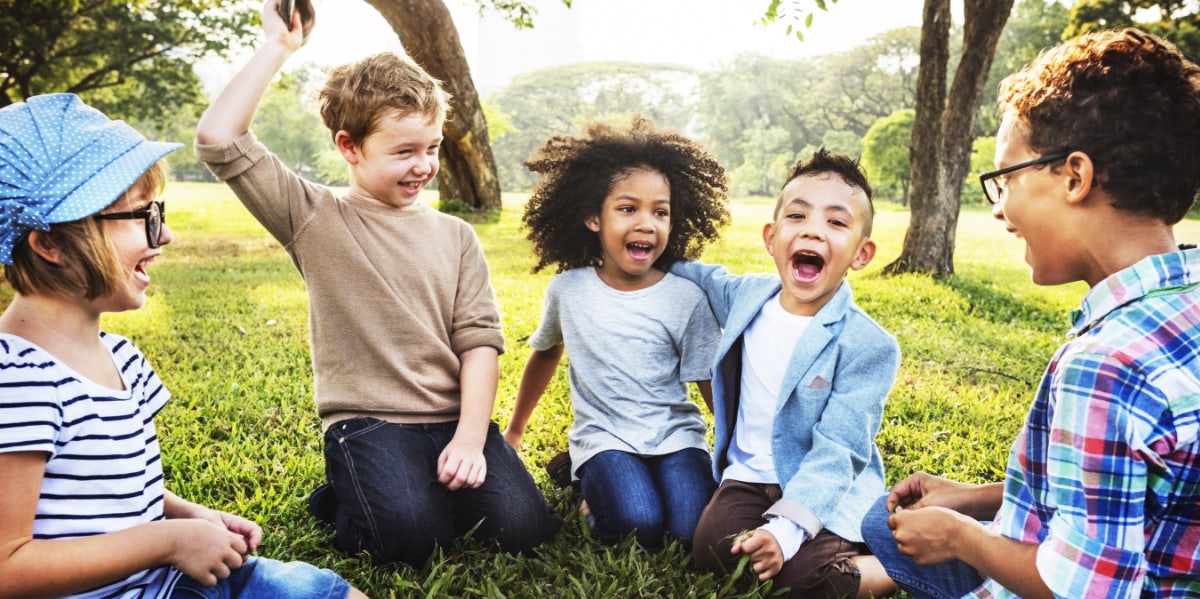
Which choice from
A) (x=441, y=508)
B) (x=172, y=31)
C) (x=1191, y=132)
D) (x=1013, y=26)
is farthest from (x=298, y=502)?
(x=1013, y=26)

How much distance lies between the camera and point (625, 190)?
2.98 meters

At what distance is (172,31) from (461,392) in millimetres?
20298

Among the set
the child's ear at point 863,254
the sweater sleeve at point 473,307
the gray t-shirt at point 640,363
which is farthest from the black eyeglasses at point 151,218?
the child's ear at point 863,254

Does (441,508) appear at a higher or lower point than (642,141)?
lower

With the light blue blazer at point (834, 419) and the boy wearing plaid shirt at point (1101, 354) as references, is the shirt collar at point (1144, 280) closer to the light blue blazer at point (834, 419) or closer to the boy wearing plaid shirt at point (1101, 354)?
the boy wearing plaid shirt at point (1101, 354)

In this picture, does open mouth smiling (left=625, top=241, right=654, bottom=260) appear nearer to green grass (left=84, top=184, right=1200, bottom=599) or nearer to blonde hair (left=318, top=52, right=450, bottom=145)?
blonde hair (left=318, top=52, right=450, bottom=145)

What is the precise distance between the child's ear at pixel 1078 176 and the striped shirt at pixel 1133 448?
215 mm

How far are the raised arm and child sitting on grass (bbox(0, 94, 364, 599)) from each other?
42 centimetres

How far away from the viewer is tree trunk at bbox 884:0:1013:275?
23.8 ft

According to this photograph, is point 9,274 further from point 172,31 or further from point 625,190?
point 172,31

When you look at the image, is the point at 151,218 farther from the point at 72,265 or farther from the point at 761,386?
the point at 761,386

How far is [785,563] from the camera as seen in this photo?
2332 millimetres

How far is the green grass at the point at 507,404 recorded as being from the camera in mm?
2430

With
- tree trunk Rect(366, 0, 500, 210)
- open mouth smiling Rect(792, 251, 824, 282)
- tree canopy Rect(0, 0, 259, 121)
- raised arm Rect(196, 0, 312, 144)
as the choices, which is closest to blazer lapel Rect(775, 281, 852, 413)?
open mouth smiling Rect(792, 251, 824, 282)
